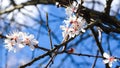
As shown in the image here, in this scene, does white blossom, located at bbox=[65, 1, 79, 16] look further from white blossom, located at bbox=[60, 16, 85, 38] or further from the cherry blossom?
the cherry blossom

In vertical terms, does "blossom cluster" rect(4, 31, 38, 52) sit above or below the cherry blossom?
above

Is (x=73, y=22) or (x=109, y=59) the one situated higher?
(x=73, y=22)

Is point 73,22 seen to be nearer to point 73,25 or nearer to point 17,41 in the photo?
point 73,25

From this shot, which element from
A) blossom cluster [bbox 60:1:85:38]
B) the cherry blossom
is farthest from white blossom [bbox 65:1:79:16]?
the cherry blossom

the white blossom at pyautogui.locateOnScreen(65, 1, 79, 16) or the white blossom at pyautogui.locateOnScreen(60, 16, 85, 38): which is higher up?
the white blossom at pyautogui.locateOnScreen(65, 1, 79, 16)

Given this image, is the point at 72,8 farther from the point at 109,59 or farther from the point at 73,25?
the point at 109,59

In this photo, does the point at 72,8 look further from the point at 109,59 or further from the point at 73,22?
the point at 109,59

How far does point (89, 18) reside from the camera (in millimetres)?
1655

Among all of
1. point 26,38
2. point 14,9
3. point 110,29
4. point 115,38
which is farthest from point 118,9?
point 26,38

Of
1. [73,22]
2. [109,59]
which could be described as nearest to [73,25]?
[73,22]

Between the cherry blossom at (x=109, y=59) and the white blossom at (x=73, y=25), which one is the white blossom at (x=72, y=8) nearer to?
the white blossom at (x=73, y=25)

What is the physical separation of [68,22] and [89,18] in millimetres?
144

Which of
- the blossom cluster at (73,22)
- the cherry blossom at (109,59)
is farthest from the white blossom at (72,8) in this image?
the cherry blossom at (109,59)

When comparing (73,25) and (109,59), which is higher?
(73,25)
